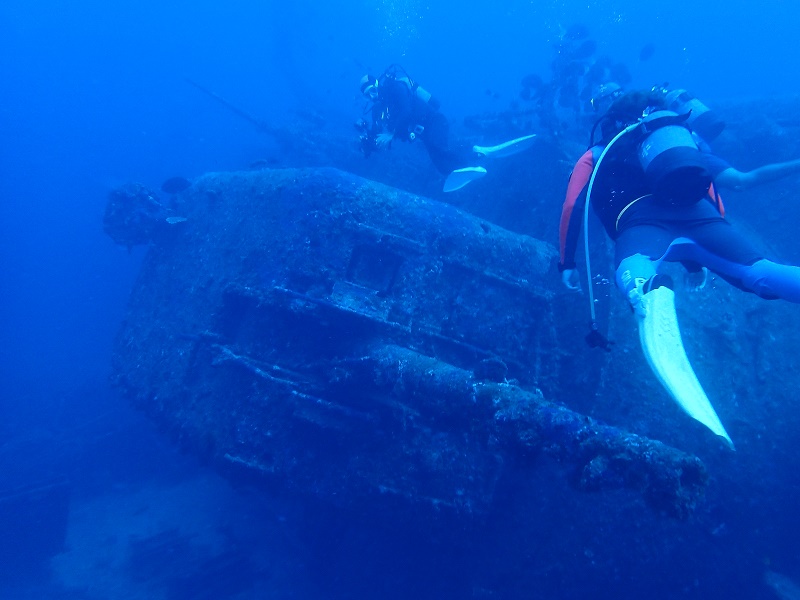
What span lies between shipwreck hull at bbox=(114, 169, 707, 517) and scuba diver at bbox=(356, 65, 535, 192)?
8.62 ft

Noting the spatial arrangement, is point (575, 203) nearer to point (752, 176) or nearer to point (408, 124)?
point (752, 176)

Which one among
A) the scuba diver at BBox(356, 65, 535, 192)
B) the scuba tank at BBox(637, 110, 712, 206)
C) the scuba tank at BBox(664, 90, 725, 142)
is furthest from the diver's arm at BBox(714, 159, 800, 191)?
the scuba diver at BBox(356, 65, 535, 192)

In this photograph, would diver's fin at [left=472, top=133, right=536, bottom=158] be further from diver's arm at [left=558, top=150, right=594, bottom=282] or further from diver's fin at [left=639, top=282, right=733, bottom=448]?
diver's fin at [left=639, top=282, right=733, bottom=448]

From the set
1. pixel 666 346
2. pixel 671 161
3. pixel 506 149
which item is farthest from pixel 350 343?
pixel 506 149

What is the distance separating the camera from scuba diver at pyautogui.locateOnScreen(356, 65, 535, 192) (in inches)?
309

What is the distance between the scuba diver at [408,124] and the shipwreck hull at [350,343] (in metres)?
2.63

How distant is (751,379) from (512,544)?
301cm

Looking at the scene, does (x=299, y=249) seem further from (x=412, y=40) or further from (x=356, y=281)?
(x=412, y=40)

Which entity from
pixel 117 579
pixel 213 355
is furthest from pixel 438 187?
pixel 117 579

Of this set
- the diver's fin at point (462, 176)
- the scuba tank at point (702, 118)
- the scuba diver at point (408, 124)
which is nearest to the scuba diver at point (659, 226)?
the scuba tank at point (702, 118)

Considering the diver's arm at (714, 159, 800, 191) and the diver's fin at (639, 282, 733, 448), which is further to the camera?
the diver's arm at (714, 159, 800, 191)

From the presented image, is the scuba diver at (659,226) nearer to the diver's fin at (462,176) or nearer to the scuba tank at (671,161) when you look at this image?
the scuba tank at (671,161)

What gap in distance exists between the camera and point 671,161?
2867mm

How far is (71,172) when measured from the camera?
34.3m
